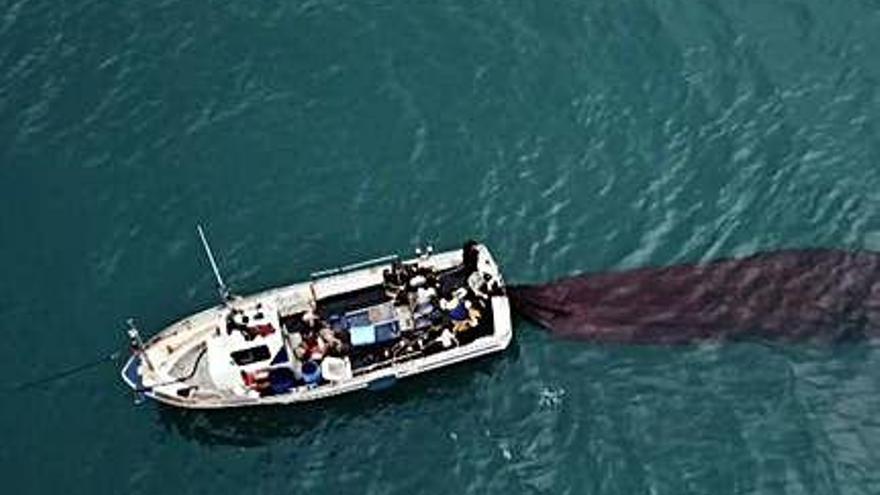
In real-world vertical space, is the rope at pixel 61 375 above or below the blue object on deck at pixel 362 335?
above

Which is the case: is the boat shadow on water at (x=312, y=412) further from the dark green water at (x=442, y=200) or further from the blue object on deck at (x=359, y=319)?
the blue object on deck at (x=359, y=319)

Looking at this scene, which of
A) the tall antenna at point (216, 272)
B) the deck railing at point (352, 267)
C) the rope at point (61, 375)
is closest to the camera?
the tall antenna at point (216, 272)

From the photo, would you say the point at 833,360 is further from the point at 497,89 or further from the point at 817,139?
the point at 497,89

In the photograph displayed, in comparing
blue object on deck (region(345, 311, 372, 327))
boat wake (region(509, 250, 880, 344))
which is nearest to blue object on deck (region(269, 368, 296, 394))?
blue object on deck (region(345, 311, 372, 327))

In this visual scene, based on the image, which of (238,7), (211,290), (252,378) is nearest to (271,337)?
(252,378)

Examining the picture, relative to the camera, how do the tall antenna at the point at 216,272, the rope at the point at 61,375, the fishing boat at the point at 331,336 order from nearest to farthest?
the fishing boat at the point at 331,336
the tall antenna at the point at 216,272
the rope at the point at 61,375

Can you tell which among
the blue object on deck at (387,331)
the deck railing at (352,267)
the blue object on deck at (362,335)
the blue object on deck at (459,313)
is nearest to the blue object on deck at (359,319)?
the blue object on deck at (362,335)

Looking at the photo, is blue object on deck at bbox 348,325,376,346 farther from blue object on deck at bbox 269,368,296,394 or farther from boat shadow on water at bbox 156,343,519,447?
blue object on deck at bbox 269,368,296,394

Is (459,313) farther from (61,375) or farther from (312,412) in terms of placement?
(61,375)
